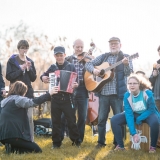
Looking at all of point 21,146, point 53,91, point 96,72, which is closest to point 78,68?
point 96,72

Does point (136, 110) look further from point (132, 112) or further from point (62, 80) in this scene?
point (62, 80)

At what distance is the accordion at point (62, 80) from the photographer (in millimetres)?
4922

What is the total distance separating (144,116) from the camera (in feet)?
16.2

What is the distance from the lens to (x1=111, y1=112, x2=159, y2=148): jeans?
4.77 meters

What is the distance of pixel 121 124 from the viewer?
5.11 meters

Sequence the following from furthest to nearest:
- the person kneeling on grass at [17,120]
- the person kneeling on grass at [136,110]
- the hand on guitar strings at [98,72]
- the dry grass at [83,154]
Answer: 1. the hand on guitar strings at [98,72]
2. the person kneeling on grass at [136,110]
3. the person kneeling on grass at [17,120]
4. the dry grass at [83,154]

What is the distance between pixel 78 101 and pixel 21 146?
1397mm

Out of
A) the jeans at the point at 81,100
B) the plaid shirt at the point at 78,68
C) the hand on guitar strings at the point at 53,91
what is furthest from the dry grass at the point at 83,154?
the plaid shirt at the point at 78,68

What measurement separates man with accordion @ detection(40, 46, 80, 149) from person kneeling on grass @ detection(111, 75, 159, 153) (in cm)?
74

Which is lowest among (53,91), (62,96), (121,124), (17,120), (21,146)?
(21,146)

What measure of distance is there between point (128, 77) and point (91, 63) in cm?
86

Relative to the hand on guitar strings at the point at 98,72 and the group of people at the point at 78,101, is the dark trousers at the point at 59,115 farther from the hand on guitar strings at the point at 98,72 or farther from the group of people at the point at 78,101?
the hand on guitar strings at the point at 98,72

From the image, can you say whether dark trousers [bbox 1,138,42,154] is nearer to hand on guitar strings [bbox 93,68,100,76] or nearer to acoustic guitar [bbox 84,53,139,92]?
acoustic guitar [bbox 84,53,139,92]

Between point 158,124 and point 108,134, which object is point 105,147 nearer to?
point 158,124
